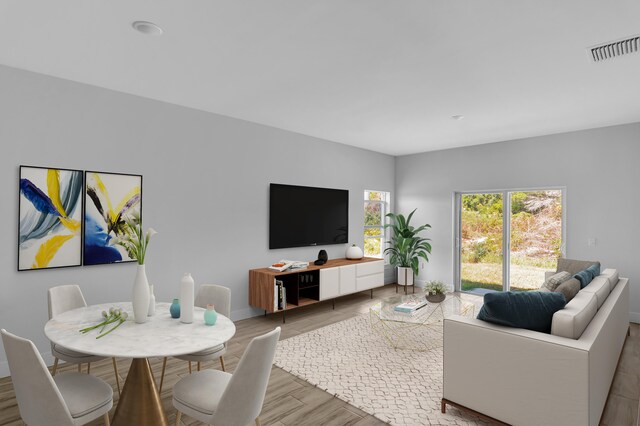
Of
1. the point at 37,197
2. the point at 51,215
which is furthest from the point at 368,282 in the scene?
the point at 37,197

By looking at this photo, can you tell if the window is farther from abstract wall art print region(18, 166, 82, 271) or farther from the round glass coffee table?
abstract wall art print region(18, 166, 82, 271)

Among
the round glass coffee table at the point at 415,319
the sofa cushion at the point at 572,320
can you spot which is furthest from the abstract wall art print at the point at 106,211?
the sofa cushion at the point at 572,320

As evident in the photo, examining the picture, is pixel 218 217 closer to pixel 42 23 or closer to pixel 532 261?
pixel 42 23

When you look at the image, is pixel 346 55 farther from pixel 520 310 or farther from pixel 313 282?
pixel 313 282

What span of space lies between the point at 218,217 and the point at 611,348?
3.96m

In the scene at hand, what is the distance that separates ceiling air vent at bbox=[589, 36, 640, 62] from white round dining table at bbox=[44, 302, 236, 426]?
319 centimetres

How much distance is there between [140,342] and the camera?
1.94 meters

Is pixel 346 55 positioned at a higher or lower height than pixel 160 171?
higher

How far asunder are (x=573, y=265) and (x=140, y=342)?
4807 mm

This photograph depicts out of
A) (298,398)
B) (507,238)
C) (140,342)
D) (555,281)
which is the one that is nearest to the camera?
(140,342)

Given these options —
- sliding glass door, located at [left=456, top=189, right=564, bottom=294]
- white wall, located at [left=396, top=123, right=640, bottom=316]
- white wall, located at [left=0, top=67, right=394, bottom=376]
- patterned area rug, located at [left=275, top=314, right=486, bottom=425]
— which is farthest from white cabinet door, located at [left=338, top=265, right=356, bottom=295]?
sliding glass door, located at [left=456, top=189, right=564, bottom=294]

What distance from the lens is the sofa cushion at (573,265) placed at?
442 cm

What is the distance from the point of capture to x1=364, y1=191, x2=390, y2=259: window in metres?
6.71

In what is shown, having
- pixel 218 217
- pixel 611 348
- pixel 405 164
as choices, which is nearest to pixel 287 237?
pixel 218 217
